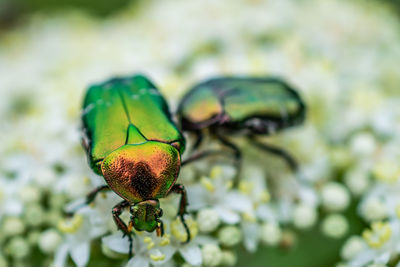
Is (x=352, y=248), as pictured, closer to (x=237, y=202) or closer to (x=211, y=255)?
→ (x=237, y=202)

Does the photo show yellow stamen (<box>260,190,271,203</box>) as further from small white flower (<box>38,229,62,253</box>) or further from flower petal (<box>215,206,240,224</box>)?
small white flower (<box>38,229,62,253</box>)

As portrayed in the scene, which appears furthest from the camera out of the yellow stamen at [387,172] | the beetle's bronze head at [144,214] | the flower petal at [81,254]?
the yellow stamen at [387,172]

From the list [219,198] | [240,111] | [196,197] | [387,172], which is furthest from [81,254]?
[387,172]

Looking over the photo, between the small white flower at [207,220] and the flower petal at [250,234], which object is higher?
the small white flower at [207,220]

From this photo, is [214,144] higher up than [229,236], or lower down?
higher up

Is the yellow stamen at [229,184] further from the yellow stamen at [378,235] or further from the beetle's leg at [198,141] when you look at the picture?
the yellow stamen at [378,235]

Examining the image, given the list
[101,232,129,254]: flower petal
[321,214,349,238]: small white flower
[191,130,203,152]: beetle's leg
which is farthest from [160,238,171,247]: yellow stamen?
[321,214,349,238]: small white flower

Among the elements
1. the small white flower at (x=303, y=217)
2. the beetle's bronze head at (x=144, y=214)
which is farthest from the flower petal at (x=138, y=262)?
the small white flower at (x=303, y=217)

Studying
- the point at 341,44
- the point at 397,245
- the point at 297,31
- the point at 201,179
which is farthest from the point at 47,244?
the point at 341,44
